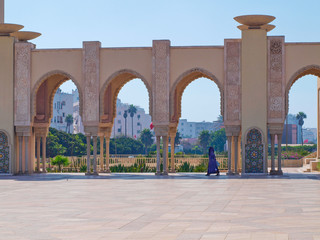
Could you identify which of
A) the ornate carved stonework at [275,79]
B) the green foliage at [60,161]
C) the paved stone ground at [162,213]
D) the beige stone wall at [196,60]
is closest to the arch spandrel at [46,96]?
the green foliage at [60,161]

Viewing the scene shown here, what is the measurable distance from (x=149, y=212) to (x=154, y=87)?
10.7 metres

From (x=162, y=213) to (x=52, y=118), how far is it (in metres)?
48.0

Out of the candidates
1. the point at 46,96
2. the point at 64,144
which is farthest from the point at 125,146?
the point at 46,96

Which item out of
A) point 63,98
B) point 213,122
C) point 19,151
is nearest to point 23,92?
point 19,151

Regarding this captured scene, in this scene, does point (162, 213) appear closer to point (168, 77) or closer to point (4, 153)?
point (168, 77)

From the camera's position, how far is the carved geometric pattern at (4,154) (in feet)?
66.0

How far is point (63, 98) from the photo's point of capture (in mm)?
85625

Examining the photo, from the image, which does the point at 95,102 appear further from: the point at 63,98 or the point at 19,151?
the point at 63,98

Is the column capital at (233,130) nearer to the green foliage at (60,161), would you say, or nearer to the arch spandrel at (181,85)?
the arch spandrel at (181,85)

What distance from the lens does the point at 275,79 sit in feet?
62.5

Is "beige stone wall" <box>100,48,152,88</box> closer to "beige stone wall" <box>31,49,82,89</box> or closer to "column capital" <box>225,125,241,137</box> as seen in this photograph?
"beige stone wall" <box>31,49,82,89</box>

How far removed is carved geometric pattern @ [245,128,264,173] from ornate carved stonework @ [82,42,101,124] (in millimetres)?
4881

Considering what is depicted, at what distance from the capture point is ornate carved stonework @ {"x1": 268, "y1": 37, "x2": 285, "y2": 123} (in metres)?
19.0

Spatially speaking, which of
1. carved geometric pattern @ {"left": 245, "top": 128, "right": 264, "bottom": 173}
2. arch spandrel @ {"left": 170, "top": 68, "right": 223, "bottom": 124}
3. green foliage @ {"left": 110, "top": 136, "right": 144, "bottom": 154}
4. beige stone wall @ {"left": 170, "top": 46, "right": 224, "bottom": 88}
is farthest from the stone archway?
green foliage @ {"left": 110, "top": 136, "right": 144, "bottom": 154}
